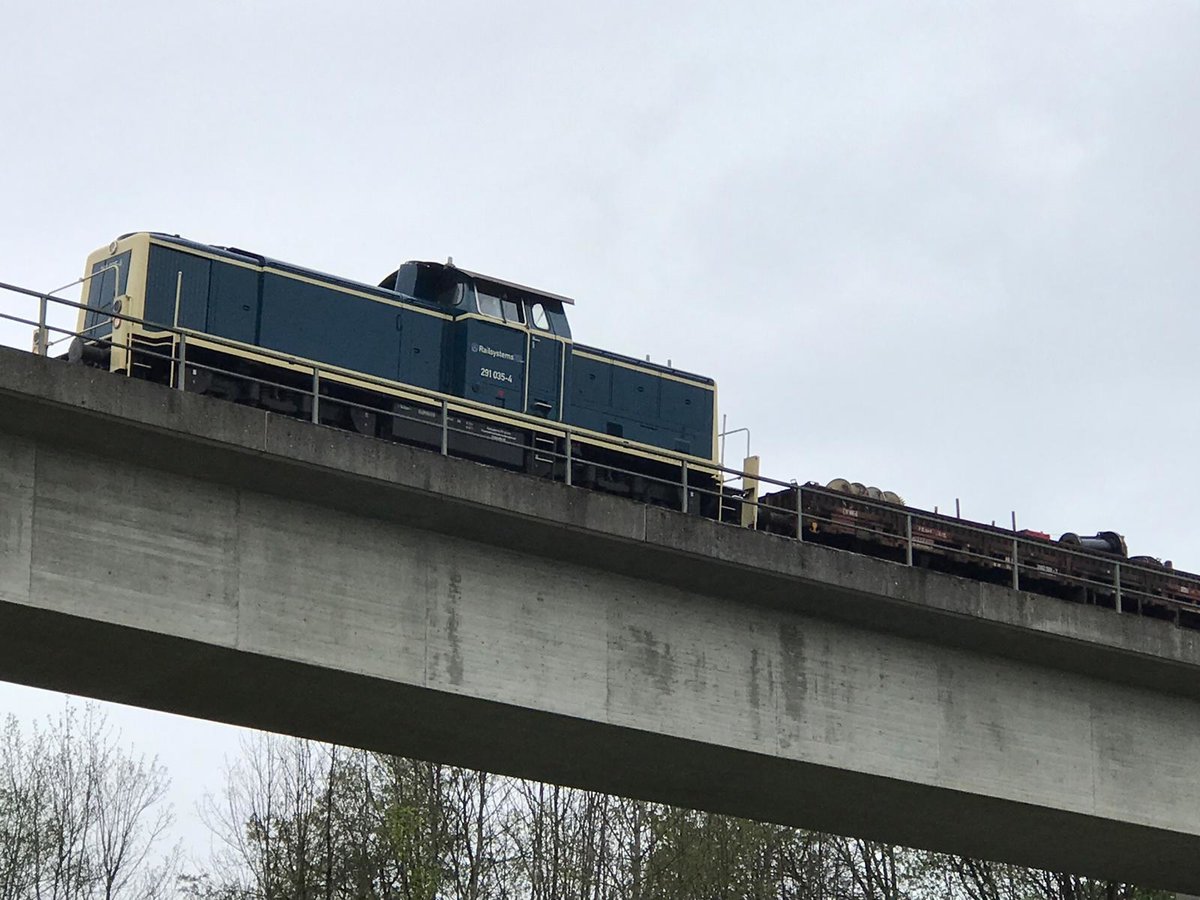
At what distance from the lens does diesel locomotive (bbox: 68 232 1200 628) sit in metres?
24.6

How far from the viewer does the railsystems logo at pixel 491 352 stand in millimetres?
27875

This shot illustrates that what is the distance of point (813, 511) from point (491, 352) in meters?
5.98

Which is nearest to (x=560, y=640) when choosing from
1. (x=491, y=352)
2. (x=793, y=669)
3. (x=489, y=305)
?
(x=793, y=669)

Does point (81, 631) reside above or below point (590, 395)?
below

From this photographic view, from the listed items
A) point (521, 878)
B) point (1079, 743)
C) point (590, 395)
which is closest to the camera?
point (1079, 743)

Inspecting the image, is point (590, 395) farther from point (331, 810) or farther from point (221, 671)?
point (331, 810)

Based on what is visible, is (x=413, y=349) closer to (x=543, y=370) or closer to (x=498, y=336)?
(x=498, y=336)

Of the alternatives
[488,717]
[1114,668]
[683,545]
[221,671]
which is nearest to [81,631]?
[221,671]

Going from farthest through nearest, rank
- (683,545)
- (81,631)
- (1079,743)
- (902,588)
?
(1079,743) < (902,588) < (683,545) < (81,631)

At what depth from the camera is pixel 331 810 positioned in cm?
4388

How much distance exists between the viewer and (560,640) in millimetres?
20531

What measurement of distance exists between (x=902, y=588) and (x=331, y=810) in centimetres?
2446

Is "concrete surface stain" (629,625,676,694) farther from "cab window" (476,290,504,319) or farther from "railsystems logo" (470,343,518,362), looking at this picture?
"cab window" (476,290,504,319)

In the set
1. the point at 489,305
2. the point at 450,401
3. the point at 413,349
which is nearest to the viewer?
the point at 450,401
